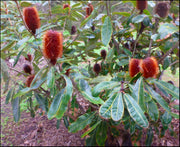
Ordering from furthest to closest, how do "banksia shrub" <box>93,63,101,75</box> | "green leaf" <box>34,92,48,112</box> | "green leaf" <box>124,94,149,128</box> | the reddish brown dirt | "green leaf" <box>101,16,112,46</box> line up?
the reddish brown dirt
"banksia shrub" <box>93,63,101,75</box>
"green leaf" <box>34,92,48,112</box>
"green leaf" <box>101,16,112,46</box>
"green leaf" <box>124,94,149,128</box>

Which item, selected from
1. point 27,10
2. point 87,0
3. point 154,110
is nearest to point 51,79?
point 27,10

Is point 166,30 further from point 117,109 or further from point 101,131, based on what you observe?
point 101,131

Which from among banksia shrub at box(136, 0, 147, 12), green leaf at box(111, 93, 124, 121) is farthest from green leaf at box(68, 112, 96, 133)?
banksia shrub at box(136, 0, 147, 12)

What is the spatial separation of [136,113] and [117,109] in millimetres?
65

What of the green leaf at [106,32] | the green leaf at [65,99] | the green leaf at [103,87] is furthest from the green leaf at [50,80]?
the green leaf at [106,32]

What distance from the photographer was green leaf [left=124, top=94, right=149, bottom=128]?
1.77ft

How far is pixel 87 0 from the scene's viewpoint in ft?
3.74

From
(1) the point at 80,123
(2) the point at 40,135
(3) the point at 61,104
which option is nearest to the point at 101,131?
(1) the point at 80,123

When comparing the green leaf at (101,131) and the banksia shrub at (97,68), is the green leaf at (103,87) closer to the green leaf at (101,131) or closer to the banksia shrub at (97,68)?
the green leaf at (101,131)

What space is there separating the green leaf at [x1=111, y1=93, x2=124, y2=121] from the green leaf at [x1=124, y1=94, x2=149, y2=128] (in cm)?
3

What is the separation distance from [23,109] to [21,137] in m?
0.52

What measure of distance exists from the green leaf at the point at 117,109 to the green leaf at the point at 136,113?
0.03 metres

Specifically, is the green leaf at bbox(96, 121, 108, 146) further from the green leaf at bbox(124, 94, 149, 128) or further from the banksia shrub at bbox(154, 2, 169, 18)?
the banksia shrub at bbox(154, 2, 169, 18)

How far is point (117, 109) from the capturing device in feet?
1.86
